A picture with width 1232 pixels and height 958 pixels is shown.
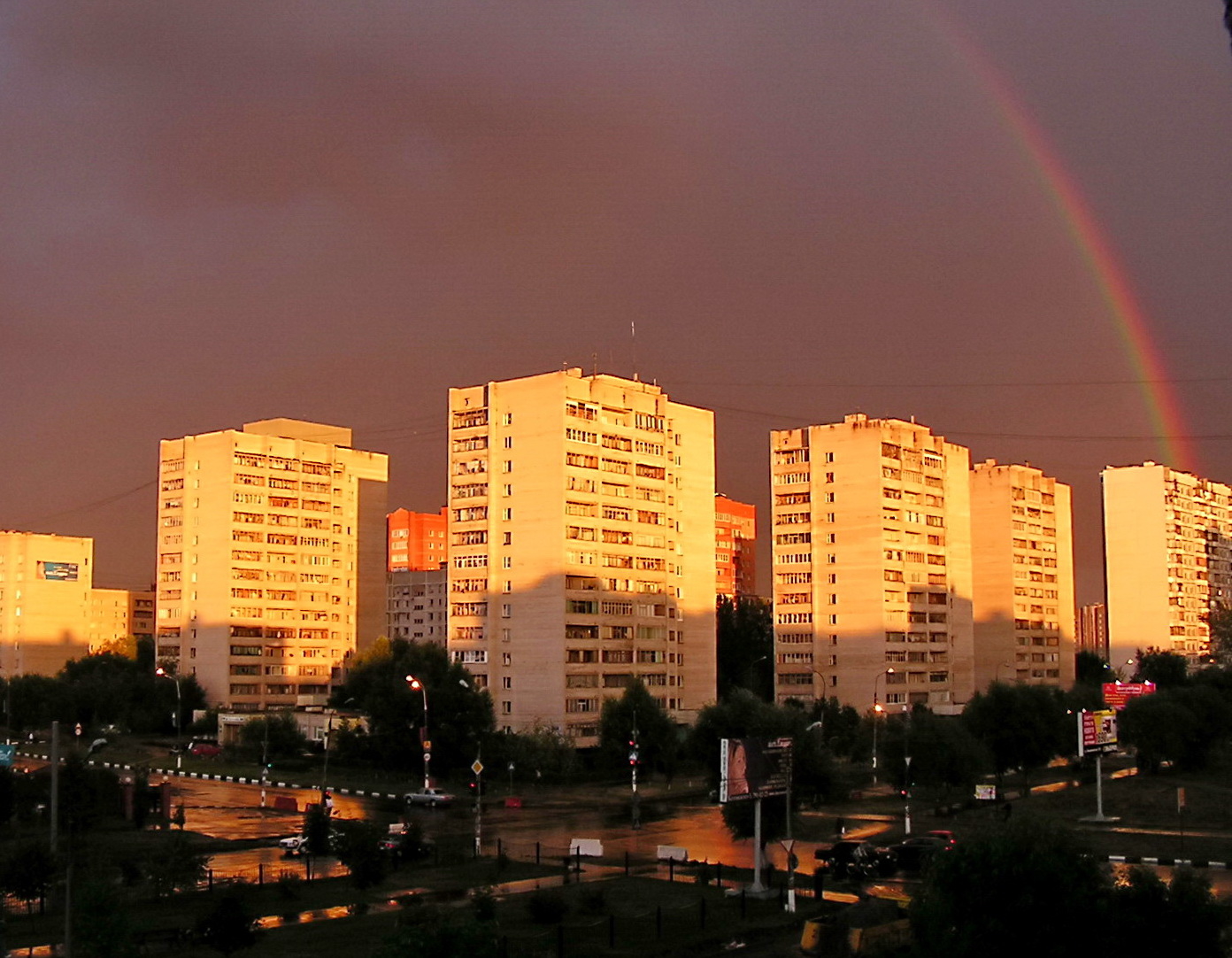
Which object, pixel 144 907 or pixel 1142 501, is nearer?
pixel 144 907

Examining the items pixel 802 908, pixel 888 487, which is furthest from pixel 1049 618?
pixel 802 908

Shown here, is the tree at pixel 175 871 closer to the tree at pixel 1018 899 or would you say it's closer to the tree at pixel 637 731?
the tree at pixel 1018 899

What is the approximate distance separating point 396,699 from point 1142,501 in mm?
126982

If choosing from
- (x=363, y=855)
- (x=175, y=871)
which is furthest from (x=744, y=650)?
(x=175, y=871)

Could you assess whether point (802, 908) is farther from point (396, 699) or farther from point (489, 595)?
point (489, 595)

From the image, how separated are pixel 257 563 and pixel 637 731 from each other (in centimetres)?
6843

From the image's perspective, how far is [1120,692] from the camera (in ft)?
214

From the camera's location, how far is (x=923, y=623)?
405 feet

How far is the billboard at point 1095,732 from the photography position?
55938mm

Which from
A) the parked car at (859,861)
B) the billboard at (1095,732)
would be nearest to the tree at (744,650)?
the billboard at (1095,732)

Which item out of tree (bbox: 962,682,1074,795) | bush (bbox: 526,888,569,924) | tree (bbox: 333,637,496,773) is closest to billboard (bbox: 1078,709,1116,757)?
tree (bbox: 962,682,1074,795)

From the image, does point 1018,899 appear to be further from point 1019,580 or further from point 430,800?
point 1019,580

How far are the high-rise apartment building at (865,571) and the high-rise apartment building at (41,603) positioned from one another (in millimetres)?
109181

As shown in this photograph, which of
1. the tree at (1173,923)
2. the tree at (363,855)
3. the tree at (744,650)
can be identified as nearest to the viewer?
the tree at (1173,923)
